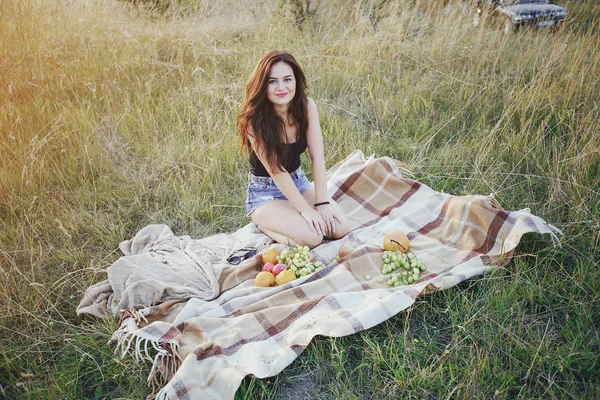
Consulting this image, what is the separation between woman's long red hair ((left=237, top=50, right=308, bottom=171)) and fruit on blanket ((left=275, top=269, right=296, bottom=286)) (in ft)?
2.53

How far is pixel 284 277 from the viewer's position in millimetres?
2887

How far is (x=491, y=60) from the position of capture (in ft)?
15.3

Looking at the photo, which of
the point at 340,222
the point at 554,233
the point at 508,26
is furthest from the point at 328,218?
the point at 508,26

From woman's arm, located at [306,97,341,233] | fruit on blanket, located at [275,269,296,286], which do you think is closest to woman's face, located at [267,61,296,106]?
woman's arm, located at [306,97,341,233]

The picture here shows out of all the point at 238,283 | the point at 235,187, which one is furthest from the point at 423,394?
the point at 235,187

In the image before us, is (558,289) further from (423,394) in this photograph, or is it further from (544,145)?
(544,145)

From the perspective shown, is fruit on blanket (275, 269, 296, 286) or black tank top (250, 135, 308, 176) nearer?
fruit on blanket (275, 269, 296, 286)

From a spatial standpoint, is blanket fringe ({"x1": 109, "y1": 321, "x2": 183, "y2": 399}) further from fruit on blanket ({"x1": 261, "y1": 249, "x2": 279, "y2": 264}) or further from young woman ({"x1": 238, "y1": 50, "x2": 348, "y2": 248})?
young woman ({"x1": 238, "y1": 50, "x2": 348, "y2": 248})

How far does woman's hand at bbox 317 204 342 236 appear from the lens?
3.36 m

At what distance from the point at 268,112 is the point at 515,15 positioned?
11.6 ft

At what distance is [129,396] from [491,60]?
14.3 feet

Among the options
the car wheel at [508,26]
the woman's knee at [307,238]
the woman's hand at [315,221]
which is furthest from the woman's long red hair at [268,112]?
the car wheel at [508,26]

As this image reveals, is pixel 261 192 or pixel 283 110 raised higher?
pixel 283 110

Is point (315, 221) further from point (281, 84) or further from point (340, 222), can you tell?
point (281, 84)
